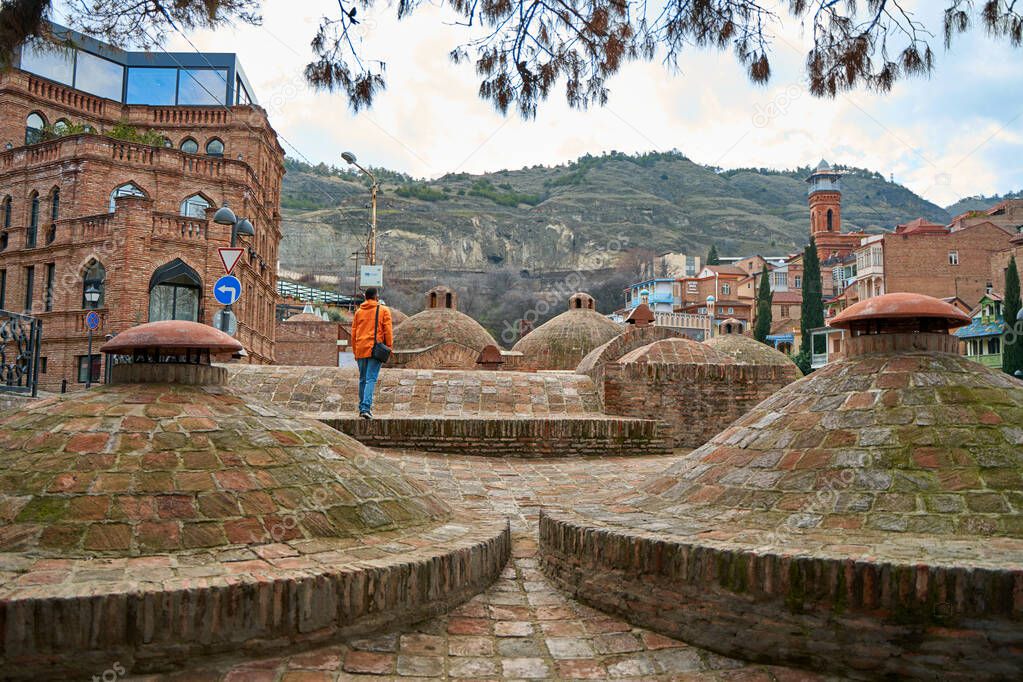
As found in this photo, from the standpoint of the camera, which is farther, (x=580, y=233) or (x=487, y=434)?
(x=580, y=233)

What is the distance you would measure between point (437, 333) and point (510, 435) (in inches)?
580

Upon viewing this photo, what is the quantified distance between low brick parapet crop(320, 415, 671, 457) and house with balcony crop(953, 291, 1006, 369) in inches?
1254

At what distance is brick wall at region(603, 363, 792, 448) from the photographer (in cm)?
1063

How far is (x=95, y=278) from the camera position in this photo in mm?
25000

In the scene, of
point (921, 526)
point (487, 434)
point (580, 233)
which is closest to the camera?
point (921, 526)

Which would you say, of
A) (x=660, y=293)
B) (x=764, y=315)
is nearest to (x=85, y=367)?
(x=764, y=315)

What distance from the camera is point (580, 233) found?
91688 mm

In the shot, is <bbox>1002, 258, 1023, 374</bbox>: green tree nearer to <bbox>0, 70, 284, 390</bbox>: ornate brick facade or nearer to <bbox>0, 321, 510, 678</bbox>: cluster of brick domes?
<bbox>0, 70, 284, 390</bbox>: ornate brick facade

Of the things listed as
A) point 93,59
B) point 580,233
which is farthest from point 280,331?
point 580,233

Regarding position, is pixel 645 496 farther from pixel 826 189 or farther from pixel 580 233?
pixel 580 233

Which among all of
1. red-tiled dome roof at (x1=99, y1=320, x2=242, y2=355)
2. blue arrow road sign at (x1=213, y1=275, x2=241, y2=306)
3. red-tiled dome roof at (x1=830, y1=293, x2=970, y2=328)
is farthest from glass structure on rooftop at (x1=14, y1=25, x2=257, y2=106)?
red-tiled dome roof at (x1=830, y1=293, x2=970, y2=328)

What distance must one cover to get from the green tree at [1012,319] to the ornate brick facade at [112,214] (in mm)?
28517

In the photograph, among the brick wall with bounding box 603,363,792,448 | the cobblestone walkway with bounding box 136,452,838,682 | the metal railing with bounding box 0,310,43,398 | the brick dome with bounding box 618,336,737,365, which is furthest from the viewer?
the brick dome with bounding box 618,336,737,365

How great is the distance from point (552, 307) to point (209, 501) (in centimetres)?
7124
